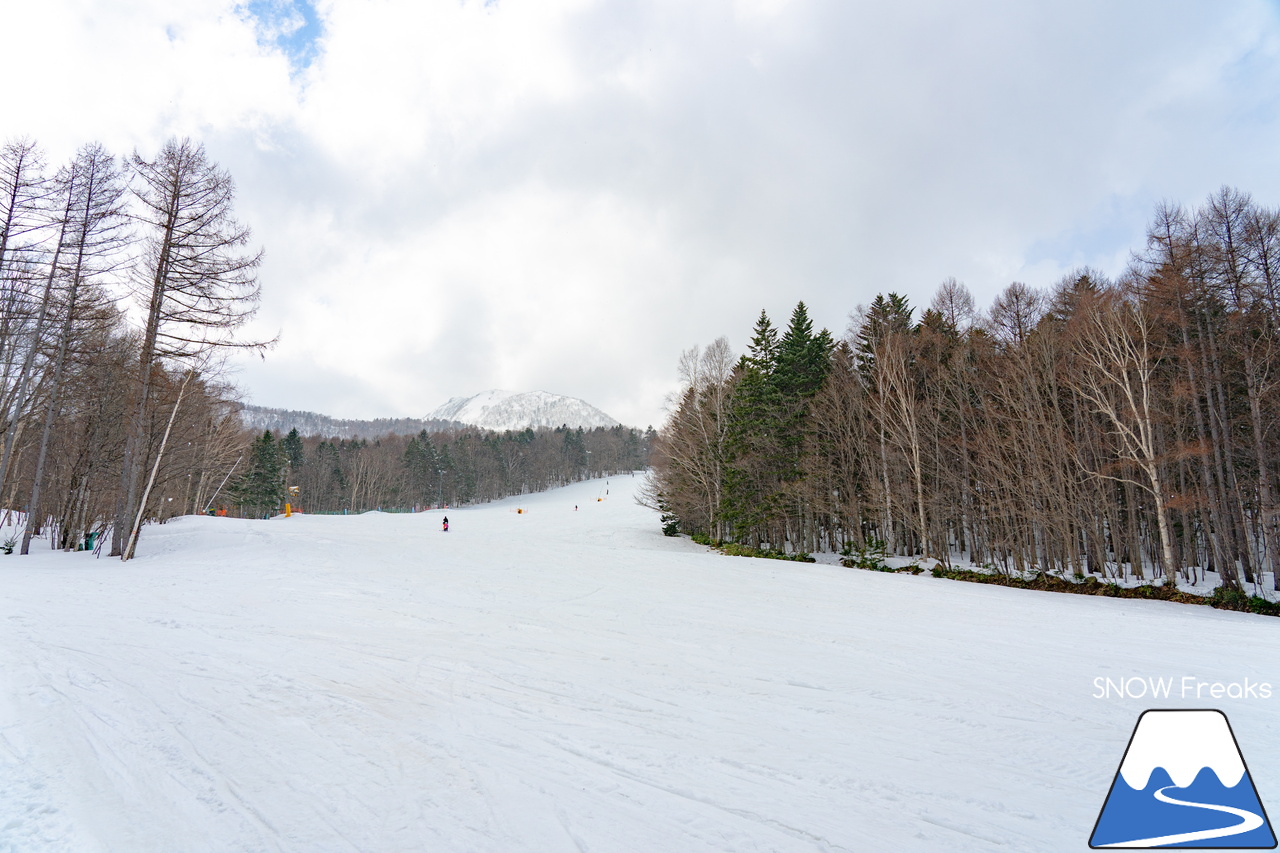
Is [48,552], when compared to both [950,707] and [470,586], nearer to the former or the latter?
[470,586]

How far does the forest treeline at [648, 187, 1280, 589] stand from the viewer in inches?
637

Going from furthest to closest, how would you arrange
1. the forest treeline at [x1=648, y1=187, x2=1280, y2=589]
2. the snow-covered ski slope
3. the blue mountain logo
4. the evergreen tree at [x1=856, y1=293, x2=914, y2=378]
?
1. the evergreen tree at [x1=856, y1=293, x2=914, y2=378]
2. the forest treeline at [x1=648, y1=187, x2=1280, y2=589]
3. the snow-covered ski slope
4. the blue mountain logo

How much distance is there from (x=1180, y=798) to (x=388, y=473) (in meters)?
87.1

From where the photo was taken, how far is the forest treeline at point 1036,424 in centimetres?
1617

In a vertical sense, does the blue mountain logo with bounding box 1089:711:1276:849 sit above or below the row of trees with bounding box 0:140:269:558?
below

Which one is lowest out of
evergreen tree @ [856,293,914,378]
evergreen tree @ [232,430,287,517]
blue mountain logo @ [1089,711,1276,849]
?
blue mountain logo @ [1089,711,1276,849]

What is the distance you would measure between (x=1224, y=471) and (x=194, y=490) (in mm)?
65868

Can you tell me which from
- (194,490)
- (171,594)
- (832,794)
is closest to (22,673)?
(171,594)

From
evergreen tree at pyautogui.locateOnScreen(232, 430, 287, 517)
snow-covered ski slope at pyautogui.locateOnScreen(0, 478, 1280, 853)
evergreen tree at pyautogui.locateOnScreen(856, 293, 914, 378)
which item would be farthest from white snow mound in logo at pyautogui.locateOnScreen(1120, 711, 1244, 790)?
evergreen tree at pyautogui.locateOnScreen(232, 430, 287, 517)

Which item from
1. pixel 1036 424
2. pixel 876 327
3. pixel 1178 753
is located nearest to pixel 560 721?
pixel 1178 753

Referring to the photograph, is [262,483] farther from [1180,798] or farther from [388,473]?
[1180,798]

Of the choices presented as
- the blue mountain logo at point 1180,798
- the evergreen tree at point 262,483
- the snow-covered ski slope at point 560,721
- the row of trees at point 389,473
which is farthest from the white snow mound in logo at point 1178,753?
the evergreen tree at point 262,483

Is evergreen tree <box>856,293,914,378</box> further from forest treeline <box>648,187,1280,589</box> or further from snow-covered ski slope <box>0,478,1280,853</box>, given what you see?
snow-covered ski slope <box>0,478,1280,853</box>

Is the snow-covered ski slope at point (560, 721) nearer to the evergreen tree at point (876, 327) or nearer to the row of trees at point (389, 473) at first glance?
the evergreen tree at point (876, 327)
